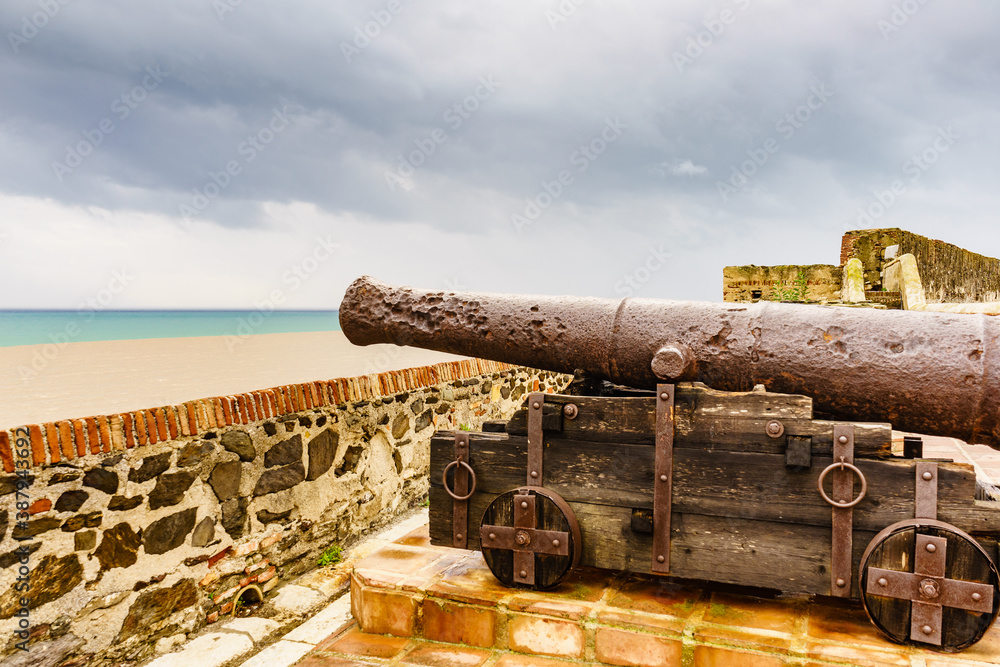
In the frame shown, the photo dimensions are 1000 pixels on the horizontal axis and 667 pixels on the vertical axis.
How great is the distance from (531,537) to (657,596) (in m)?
0.60

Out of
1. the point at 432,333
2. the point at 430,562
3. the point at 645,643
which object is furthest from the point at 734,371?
the point at 430,562

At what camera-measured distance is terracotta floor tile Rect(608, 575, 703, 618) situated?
247 centimetres

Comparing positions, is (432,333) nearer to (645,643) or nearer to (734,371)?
(734,371)

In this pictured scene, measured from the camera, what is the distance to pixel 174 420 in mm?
2740

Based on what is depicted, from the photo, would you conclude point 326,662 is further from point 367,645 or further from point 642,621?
point 642,621

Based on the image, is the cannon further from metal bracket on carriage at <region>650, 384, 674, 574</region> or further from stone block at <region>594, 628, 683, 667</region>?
stone block at <region>594, 628, 683, 667</region>

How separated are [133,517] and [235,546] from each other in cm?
62

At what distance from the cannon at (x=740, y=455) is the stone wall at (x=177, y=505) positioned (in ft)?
3.47

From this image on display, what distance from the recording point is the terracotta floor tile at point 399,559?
2.94m

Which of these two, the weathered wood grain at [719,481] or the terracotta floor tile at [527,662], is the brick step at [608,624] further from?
the weathered wood grain at [719,481]

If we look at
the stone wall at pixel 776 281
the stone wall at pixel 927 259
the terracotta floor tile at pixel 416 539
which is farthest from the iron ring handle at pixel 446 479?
the stone wall at pixel 927 259

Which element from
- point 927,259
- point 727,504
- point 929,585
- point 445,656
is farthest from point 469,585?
point 927,259

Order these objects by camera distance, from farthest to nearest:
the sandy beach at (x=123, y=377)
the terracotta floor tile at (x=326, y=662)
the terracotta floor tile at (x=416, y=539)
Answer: the sandy beach at (x=123, y=377) → the terracotta floor tile at (x=416, y=539) → the terracotta floor tile at (x=326, y=662)

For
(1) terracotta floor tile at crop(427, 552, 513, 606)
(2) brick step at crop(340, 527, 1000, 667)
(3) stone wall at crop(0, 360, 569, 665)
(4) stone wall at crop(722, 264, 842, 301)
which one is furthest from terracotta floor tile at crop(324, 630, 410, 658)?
(4) stone wall at crop(722, 264, 842, 301)
